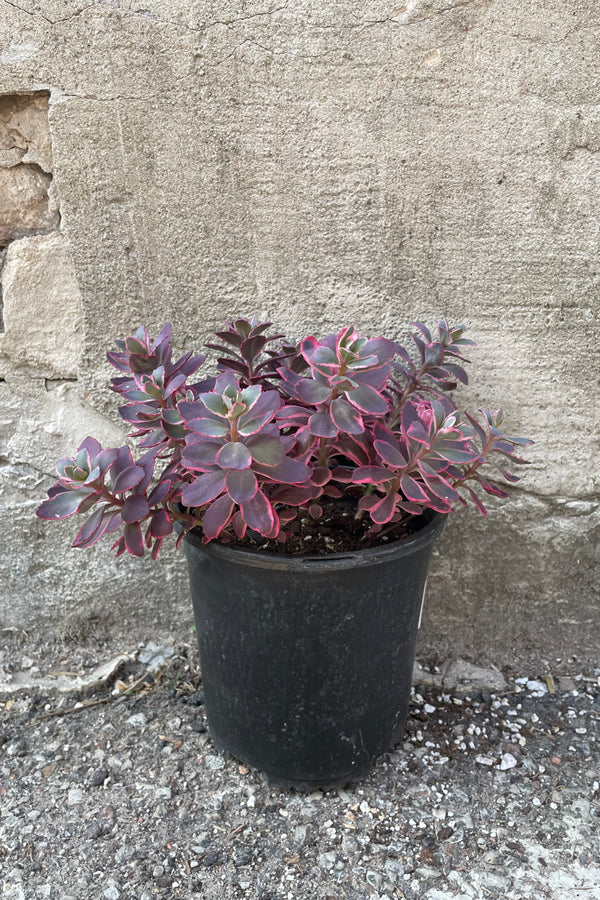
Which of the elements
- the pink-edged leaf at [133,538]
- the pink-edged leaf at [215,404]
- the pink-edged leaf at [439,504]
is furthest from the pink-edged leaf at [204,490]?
the pink-edged leaf at [439,504]

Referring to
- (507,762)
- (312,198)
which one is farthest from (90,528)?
(507,762)

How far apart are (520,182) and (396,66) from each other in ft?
1.24

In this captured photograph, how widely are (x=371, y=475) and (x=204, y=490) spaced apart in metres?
0.32

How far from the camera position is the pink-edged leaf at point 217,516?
1304mm

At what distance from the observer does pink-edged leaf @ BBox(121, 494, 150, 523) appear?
139 centimetres

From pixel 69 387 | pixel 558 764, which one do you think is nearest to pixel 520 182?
pixel 69 387

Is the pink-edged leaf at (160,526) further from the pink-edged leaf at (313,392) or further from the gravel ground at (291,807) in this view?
the gravel ground at (291,807)

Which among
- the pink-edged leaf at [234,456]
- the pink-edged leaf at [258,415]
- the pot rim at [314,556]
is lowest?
the pot rim at [314,556]

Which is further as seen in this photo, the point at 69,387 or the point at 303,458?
the point at 69,387

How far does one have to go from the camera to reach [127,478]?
4.52 ft

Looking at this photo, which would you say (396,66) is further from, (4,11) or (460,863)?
(460,863)

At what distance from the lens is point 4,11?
162 cm

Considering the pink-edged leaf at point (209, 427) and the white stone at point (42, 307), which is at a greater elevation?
the white stone at point (42, 307)

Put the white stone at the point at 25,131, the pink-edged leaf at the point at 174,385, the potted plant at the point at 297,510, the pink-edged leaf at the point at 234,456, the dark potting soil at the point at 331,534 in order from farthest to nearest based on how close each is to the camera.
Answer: the white stone at the point at 25,131 < the dark potting soil at the point at 331,534 < the pink-edged leaf at the point at 174,385 < the potted plant at the point at 297,510 < the pink-edged leaf at the point at 234,456
